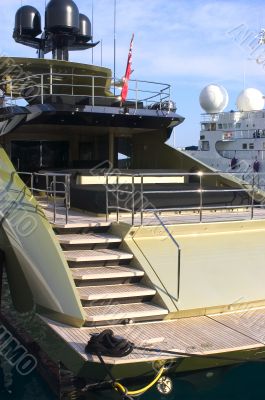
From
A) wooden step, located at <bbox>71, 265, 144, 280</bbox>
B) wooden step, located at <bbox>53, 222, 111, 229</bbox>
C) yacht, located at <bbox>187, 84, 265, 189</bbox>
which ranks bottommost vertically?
wooden step, located at <bbox>71, 265, 144, 280</bbox>

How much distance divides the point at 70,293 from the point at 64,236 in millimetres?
1196

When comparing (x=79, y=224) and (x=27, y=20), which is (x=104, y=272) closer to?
(x=79, y=224)

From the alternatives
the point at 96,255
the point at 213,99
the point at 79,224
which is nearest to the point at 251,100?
the point at 213,99

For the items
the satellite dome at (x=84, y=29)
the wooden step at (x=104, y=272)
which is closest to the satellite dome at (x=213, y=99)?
the satellite dome at (x=84, y=29)

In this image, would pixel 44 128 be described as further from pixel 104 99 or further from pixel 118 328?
pixel 118 328

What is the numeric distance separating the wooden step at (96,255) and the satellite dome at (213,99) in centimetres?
4041

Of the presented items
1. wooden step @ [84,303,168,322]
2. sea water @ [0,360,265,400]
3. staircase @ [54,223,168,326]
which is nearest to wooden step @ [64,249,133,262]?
staircase @ [54,223,168,326]

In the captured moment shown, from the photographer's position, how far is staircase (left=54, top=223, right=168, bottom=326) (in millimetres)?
5293

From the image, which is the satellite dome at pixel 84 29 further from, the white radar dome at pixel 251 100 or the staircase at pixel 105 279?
the white radar dome at pixel 251 100

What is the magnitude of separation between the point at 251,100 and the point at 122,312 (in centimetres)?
4215

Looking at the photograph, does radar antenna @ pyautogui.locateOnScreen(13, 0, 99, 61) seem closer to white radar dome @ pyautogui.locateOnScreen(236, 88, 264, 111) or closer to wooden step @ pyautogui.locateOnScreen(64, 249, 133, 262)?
wooden step @ pyautogui.locateOnScreen(64, 249, 133, 262)

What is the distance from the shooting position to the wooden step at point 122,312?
5.16 meters

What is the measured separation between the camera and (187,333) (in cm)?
508

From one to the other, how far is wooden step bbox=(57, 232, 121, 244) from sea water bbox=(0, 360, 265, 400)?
1.72 metres
